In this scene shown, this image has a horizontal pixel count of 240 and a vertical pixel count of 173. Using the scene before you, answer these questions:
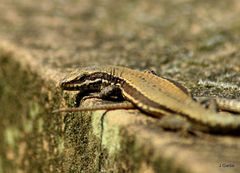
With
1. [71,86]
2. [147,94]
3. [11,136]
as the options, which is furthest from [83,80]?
[11,136]

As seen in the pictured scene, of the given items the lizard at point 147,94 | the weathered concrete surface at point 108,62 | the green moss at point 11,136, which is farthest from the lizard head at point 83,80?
the green moss at point 11,136

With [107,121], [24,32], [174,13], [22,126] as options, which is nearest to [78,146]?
[107,121]

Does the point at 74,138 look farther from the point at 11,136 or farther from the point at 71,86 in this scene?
the point at 11,136

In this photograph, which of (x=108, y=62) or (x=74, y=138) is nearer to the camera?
(x=74, y=138)

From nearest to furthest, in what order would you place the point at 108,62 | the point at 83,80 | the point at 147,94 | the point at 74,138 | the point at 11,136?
the point at 147,94 → the point at 74,138 → the point at 83,80 → the point at 11,136 → the point at 108,62

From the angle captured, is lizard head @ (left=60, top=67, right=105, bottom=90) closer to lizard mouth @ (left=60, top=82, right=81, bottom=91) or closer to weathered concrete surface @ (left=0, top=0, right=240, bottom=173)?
lizard mouth @ (left=60, top=82, right=81, bottom=91)

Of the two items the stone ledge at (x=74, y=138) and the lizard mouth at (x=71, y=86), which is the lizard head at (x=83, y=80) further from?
the stone ledge at (x=74, y=138)
